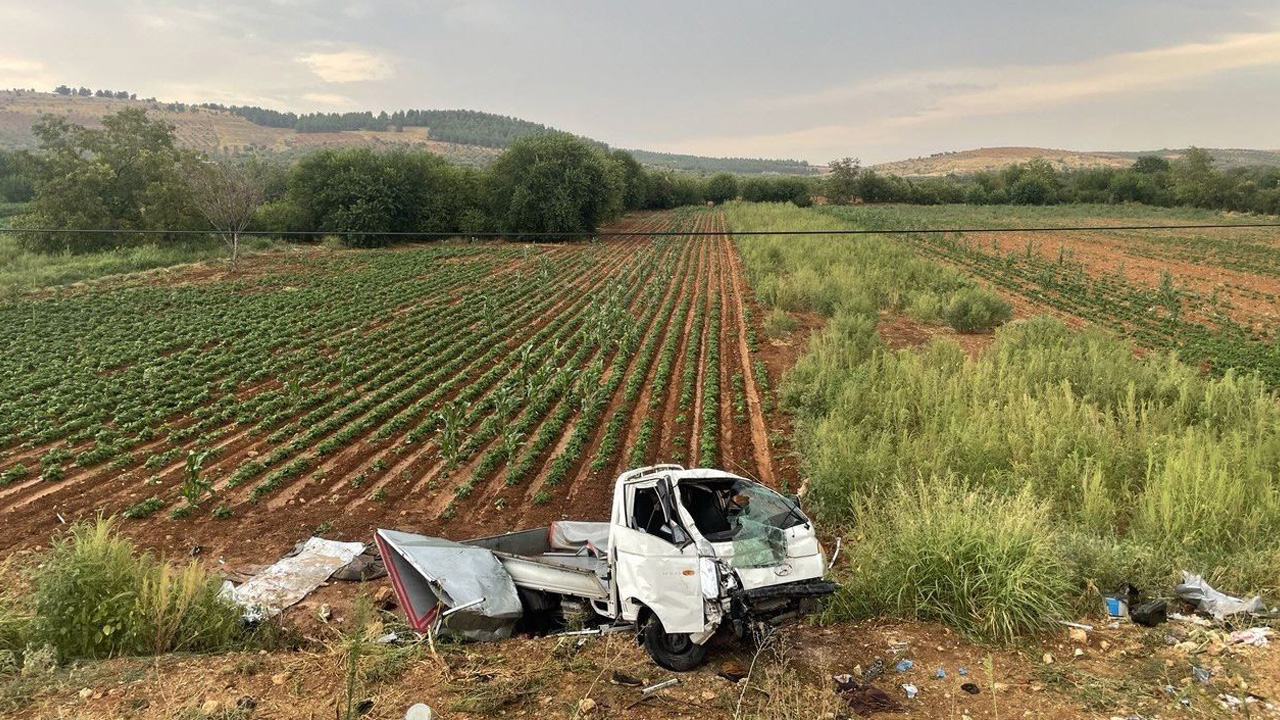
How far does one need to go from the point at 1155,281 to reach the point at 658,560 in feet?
123

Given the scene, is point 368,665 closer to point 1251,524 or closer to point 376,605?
point 376,605

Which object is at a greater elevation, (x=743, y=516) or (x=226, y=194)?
(x=226, y=194)

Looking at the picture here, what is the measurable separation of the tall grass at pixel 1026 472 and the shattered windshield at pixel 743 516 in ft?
4.24

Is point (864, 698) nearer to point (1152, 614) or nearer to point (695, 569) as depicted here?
point (695, 569)

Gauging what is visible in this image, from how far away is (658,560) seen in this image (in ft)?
20.7

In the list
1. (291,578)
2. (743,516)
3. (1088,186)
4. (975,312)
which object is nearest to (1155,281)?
(975,312)

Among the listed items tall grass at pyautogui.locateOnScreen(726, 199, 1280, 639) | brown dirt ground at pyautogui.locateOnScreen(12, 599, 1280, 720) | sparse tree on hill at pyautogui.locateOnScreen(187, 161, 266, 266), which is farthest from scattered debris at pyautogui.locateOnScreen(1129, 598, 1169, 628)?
sparse tree on hill at pyautogui.locateOnScreen(187, 161, 266, 266)

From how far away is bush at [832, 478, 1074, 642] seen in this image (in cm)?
634

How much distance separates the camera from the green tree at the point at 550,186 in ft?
181

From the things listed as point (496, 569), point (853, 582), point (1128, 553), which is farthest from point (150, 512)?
point (1128, 553)

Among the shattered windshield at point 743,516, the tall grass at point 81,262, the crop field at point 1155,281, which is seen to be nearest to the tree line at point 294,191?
the tall grass at point 81,262

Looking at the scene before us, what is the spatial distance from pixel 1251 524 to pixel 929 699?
5162 millimetres

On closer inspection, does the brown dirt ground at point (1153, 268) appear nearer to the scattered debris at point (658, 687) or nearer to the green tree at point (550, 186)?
the scattered debris at point (658, 687)

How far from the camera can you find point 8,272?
3491 centimetres
